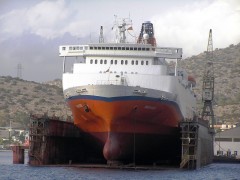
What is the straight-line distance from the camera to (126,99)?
2318 inches

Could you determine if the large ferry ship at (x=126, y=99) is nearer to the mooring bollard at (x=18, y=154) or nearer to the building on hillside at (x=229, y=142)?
the mooring bollard at (x=18, y=154)

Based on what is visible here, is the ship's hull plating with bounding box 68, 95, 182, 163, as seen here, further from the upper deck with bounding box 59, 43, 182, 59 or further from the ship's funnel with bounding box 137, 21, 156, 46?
the ship's funnel with bounding box 137, 21, 156, 46

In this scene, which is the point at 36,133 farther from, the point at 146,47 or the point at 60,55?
the point at 146,47

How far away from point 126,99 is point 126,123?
2100 millimetres

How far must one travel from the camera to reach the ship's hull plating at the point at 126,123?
5900 centimetres

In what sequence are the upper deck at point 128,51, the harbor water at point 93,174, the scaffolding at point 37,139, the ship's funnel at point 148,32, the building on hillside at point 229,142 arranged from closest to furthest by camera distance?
the harbor water at point 93,174
the scaffolding at point 37,139
the upper deck at point 128,51
the ship's funnel at point 148,32
the building on hillside at point 229,142

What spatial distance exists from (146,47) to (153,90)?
5.35 m

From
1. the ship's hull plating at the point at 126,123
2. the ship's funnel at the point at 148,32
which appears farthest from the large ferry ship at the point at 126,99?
the ship's funnel at the point at 148,32

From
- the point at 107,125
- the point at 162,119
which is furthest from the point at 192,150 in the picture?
the point at 107,125

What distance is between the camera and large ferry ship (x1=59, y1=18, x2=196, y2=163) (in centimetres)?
5922

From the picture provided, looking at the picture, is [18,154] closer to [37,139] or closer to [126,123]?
[37,139]

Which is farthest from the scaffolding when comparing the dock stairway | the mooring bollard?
the dock stairway

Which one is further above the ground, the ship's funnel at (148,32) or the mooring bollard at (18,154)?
the ship's funnel at (148,32)

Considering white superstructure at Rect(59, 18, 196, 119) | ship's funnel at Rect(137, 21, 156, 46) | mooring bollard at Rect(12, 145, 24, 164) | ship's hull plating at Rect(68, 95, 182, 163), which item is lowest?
mooring bollard at Rect(12, 145, 24, 164)
